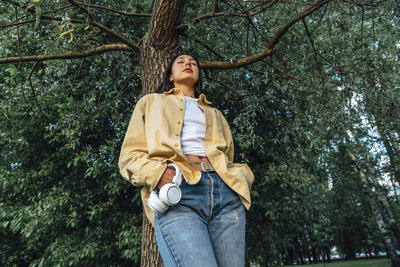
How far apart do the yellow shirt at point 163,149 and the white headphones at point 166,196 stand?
0.07 metres

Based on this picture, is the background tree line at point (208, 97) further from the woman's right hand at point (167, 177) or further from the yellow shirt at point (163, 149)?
the woman's right hand at point (167, 177)

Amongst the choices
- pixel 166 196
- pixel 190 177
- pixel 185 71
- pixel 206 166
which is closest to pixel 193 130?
pixel 206 166

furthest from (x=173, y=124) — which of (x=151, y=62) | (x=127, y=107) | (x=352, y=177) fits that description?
(x=352, y=177)

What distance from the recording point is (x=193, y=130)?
2377 mm

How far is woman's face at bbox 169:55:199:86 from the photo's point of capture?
2697 mm

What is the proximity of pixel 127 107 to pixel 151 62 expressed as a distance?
2.68 m

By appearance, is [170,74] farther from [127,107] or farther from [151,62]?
[127,107]

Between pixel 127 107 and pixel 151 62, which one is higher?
pixel 151 62

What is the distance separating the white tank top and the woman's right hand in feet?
0.90

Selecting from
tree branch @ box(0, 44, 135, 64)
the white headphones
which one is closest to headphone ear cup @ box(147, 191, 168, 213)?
the white headphones

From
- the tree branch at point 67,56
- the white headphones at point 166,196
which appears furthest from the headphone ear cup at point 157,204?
the tree branch at point 67,56

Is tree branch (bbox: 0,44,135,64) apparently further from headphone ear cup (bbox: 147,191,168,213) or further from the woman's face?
headphone ear cup (bbox: 147,191,168,213)

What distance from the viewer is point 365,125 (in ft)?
17.5

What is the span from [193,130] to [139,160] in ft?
1.62
